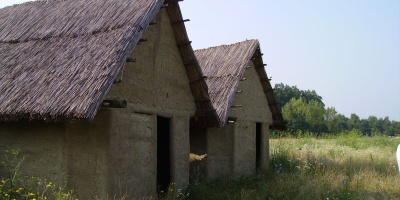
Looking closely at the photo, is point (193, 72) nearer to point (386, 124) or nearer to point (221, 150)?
point (221, 150)

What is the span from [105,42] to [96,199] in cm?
246

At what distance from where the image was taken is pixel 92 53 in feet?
22.3

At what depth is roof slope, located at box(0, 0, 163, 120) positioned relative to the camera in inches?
237

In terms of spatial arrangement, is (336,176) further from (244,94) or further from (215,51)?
(215,51)

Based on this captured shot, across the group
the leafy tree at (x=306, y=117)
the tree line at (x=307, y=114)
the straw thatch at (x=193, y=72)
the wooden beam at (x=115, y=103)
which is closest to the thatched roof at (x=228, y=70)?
the straw thatch at (x=193, y=72)

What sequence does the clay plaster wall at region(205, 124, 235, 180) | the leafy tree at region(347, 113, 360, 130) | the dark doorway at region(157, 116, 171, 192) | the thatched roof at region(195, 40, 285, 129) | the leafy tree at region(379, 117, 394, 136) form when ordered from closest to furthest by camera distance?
the dark doorway at region(157, 116, 171, 192)
the thatched roof at region(195, 40, 285, 129)
the clay plaster wall at region(205, 124, 235, 180)
the leafy tree at region(379, 117, 394, 136)
the leafy tree at region(347, 113, 360, 130)

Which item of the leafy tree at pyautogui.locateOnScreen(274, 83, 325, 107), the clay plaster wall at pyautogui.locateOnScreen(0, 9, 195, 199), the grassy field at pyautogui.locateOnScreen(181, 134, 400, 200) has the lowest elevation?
the grassy field at pyautogui.locateOnScreen(181, 134, 400, 200)

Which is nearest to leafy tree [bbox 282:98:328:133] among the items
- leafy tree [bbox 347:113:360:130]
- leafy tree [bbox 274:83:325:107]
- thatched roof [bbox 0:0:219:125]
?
leafy tree [bbox 274:83:325:107]

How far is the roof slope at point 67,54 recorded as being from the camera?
6.03m

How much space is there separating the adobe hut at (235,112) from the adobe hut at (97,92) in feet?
6.24

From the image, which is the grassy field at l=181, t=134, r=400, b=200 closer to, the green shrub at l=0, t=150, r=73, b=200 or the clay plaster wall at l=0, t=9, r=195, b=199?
the clay plaster wall at l=0, t=9, r=195, b=199

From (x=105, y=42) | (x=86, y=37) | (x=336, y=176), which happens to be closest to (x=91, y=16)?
(x=86, y=37)

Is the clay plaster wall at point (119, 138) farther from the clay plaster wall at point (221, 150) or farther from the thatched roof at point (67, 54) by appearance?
the clay plaster wall at point (221, 150)

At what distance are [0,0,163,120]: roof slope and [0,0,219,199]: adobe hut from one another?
2cm
